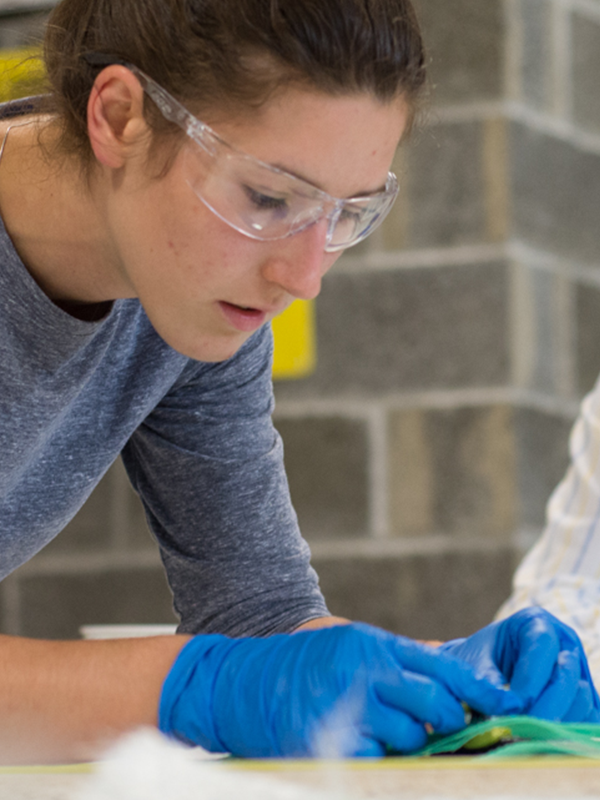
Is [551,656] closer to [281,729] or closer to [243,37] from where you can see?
[281,729]

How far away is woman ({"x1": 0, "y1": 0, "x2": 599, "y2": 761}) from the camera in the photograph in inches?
33.1

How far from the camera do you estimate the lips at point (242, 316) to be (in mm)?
1057

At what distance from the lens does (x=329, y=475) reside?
253 cm

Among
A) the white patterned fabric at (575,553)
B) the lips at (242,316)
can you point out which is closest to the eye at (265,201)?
the lips at (242,316)

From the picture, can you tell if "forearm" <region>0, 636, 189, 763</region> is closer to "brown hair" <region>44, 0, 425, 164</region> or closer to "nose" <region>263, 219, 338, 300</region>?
"nose" <region>263, 219, 338, 300</region>

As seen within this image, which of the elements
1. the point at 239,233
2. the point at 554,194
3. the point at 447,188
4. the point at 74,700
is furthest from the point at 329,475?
the point at 74,700

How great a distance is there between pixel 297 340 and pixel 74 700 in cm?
174

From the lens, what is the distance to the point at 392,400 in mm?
2479

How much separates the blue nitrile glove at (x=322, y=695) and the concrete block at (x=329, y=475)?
1.63 meters

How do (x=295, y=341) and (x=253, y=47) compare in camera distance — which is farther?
(x=295, y=341)

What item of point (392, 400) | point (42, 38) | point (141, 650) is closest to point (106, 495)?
point (392, 400)

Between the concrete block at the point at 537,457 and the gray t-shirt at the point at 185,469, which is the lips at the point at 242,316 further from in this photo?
the concrete block at the point at 537,457

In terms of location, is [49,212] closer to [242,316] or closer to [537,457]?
[242,316]

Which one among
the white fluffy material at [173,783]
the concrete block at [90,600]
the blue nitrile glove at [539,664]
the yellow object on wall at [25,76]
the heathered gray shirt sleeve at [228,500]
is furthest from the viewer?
the concrete block at [90,600]
